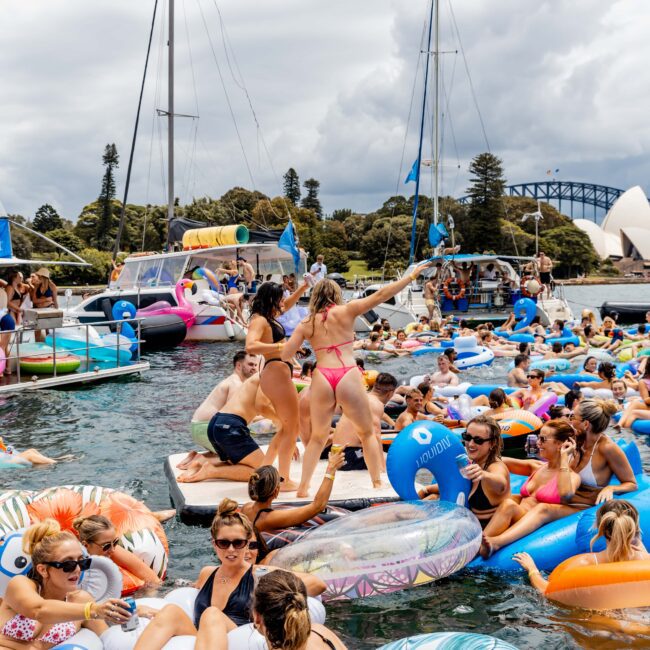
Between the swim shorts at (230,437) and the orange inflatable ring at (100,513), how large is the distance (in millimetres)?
1344

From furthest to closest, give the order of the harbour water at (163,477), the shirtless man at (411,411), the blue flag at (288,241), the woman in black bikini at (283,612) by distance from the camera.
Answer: the blue flag at (288,241), the shirtless man at (411,411), the harbour water at (163,477), the woman in black bikini at (283,612)

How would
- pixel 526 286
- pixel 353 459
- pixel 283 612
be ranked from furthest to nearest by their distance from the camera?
1. pixel 526 286
2. pixel 353 459
3. pixel 283 612

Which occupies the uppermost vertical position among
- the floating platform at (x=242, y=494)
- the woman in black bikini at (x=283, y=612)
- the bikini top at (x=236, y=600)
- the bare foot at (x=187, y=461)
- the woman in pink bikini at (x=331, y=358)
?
the woman in pink bikini at (x=331, y=358)

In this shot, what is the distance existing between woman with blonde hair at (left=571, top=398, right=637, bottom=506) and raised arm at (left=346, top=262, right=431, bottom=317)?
1.76m

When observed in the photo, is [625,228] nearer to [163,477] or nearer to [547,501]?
[163,477]

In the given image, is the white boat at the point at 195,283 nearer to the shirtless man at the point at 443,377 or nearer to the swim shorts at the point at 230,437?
the shirtless man at the point at 443,377

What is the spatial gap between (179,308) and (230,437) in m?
16.4

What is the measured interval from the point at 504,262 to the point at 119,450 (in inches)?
842

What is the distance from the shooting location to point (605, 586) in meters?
5.09

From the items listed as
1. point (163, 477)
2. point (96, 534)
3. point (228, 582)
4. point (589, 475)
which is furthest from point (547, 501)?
point (163, 477)

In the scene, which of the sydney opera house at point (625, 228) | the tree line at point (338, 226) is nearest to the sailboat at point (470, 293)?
the tree line at point (338, 226)

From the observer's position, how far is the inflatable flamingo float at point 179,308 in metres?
22.8

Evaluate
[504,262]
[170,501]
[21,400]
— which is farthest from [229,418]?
[504,262]

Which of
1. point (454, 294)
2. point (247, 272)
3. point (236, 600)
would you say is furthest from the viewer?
point (454, 294)
